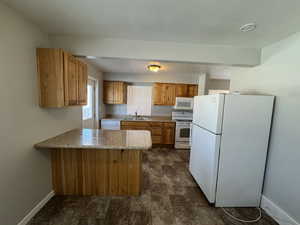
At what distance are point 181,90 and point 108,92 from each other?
2.32 meters

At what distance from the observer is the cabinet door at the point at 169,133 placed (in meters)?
4.21

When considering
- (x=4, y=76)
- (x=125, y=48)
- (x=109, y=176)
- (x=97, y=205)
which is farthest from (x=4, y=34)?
(x=97, y=205)

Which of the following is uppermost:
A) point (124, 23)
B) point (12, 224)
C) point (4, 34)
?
point (124, 23)

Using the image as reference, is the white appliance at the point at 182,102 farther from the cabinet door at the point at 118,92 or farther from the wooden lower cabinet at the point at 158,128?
the cabinet door at the point at 118,92

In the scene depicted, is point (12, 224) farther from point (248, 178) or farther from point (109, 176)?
point (248, 178)

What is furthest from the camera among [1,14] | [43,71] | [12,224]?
[43,71]

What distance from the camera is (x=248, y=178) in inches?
76.5

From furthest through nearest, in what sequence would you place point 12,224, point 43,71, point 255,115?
point 255,115 → point 43,71 → point 12,224

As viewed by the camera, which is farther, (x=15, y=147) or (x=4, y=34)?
(x=15, y=147)

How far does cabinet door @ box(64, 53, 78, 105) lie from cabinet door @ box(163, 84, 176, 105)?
2.89 meters

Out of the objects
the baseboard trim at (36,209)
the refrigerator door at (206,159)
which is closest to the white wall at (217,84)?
the refrigerator door at (206,159)

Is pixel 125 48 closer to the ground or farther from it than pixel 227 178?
farther from it

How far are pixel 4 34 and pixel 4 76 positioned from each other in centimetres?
39

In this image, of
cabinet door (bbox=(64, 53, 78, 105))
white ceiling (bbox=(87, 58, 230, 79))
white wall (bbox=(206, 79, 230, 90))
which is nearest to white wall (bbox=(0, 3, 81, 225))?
cabinet door (bbox=(64, 53, 78, 105))
